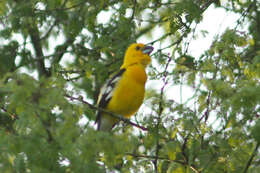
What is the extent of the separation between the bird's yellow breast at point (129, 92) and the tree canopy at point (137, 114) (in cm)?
32


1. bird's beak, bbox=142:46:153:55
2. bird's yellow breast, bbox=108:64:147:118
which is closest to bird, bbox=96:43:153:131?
bird's yellow breast, bbox=108:64:147:118

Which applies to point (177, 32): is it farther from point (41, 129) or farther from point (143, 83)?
point (41, 129)

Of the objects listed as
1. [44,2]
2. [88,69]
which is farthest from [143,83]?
[44,2]

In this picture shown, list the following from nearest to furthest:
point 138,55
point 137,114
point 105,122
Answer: point 137,114, point 105,122, point 138,55

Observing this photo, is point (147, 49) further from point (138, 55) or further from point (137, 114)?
point (137, 114)

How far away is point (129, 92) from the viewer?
6.50 metres

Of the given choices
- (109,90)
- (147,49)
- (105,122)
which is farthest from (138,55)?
(105,122)

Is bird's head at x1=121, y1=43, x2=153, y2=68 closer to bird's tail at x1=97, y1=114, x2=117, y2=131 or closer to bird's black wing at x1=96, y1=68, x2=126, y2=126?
bird's black wing at x1=96, y1=68, x2=126, y2=126

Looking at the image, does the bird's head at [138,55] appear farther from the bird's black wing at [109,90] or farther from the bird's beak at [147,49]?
the bird's black wing at [109,90]

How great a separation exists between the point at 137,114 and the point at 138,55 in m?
1.87

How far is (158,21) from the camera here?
23.6 feet

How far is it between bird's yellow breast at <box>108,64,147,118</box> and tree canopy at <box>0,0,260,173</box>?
32 cm

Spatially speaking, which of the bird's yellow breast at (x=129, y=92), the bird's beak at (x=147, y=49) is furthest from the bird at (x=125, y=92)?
the bird's beak at (x=147, y=49)

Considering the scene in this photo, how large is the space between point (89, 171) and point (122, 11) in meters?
3.32
